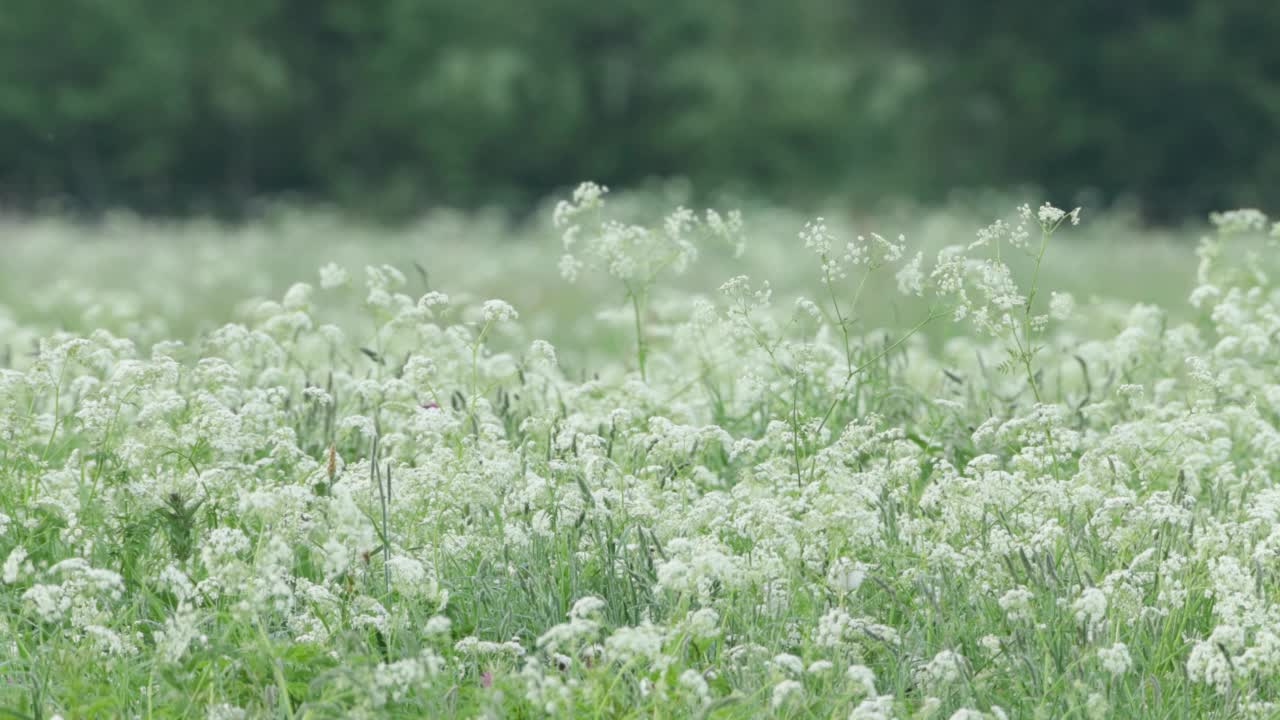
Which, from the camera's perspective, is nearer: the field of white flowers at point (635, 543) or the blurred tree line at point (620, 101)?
the field of white flowers at point (635, 543)

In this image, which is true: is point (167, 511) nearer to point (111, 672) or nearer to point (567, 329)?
point (111, 672)

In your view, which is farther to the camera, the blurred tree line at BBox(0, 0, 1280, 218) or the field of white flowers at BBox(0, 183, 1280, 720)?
the blurred tree line at BBox(0, 0, 1280, 218)

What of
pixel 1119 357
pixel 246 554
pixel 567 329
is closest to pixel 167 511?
pixel 246 554

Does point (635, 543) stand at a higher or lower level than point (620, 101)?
lower

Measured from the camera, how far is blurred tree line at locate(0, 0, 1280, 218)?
139 ft

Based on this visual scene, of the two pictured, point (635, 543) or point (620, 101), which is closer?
point (635, 543)

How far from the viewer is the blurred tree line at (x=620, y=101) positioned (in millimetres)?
42344

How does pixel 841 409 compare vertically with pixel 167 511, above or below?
above

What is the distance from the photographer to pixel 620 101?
4475 centimetres

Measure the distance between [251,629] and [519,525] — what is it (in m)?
A: 0.80

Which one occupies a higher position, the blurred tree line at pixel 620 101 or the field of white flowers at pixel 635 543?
the blurred tree line at pixel 620 101

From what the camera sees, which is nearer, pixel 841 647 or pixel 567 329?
pixel 841 647

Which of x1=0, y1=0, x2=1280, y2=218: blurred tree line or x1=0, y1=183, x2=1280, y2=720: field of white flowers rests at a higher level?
x1=0, y1=0, x2=1280, y2=218: blurred tree line

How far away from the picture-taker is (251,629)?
157 inches
